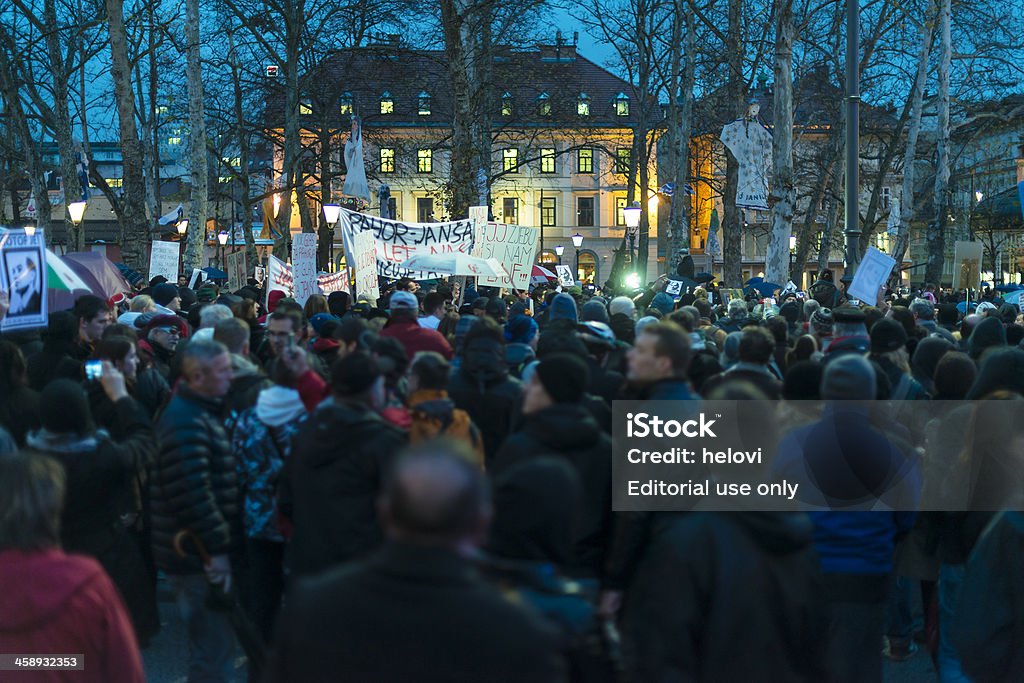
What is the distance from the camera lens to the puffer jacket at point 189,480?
5.18 metres

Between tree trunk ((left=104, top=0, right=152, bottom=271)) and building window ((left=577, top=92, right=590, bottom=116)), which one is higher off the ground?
building window ((left=577, top=92, right=590, bottom=116))

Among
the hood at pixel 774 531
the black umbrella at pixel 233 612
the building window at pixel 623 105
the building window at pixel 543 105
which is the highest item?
the building window at pixel 623 105

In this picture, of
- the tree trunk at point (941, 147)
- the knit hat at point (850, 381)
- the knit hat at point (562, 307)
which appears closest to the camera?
the knit hat at point (850, 381)

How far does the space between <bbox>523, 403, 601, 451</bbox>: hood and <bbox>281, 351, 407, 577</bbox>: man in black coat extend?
0.60m

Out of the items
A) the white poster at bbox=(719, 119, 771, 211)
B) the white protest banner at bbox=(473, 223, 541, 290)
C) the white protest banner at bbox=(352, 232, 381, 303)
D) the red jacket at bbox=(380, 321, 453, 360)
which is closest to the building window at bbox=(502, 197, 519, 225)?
the white poster at bbox=(719, 119, 771, 211)

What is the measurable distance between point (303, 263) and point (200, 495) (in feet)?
32.5

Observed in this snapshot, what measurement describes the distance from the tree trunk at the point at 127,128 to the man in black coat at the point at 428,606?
64.7ft

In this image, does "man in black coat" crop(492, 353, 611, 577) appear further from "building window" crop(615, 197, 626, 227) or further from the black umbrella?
"building window" crop(615, 197, 626, 227)

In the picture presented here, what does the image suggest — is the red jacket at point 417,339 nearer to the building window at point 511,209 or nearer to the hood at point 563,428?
the hood at point 563,428

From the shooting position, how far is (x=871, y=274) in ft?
39.9

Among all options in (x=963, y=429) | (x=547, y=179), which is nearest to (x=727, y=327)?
(x=963, y=429)

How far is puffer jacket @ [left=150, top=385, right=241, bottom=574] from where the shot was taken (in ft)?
17.0

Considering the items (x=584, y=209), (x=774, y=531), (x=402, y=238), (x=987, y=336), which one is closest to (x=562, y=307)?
(x=987, y=336)

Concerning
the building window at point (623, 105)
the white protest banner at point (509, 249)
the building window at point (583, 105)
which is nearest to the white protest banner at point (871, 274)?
the white protest banner at point (509, 249)
